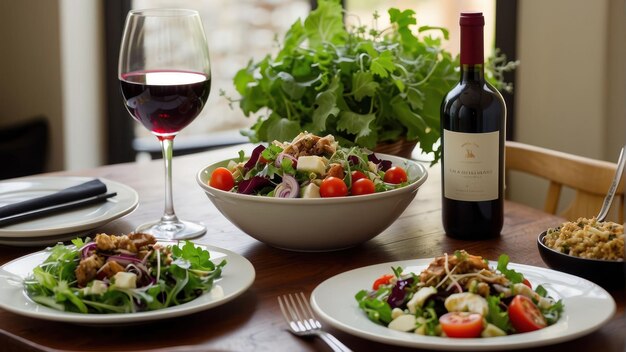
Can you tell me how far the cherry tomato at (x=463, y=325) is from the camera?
1.00 m

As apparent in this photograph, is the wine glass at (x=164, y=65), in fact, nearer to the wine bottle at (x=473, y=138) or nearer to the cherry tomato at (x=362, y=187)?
the cherry tomato at (x=362, y=187)

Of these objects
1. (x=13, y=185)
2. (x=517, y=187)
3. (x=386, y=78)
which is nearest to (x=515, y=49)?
(x=517, y=187)

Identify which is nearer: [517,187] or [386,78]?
[386,78]

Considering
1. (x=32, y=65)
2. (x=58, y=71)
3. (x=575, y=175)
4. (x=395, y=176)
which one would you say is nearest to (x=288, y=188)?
(x=395, y=176)

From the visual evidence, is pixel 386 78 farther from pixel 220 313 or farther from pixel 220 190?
pixel 220 313

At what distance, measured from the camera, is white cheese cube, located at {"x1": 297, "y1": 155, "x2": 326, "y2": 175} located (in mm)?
1407

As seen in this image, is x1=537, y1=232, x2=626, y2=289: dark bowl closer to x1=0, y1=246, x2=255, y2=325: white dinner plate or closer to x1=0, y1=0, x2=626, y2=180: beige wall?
x1=0, y1=246, x2=255, y2=325: white dinner plate

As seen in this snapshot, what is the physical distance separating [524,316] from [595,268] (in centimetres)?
25

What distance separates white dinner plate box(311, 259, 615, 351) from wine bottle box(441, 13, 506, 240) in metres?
0.23

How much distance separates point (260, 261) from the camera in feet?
4.62

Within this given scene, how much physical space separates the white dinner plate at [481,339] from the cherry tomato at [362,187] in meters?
0.16

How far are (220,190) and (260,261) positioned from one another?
0.41 feet

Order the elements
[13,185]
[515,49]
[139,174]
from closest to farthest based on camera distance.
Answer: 1. [13,185]
2. [139,174]
3. [515,49]

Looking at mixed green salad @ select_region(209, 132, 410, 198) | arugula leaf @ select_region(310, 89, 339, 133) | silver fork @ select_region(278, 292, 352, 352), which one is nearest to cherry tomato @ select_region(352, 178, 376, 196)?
mixed green salad @ select_region(209, 132, 410, 198)
